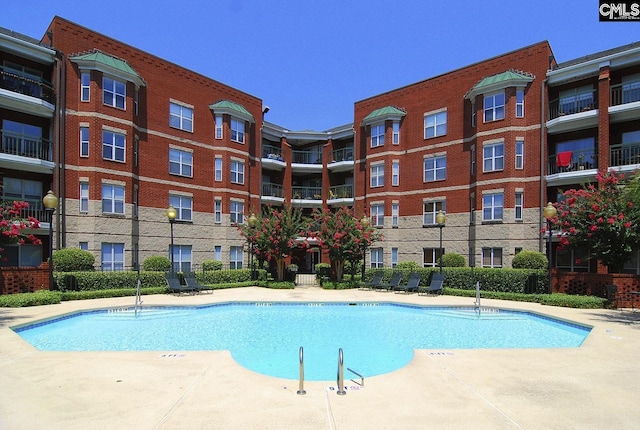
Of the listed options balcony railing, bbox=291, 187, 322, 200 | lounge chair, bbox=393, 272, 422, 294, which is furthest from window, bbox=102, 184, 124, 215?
lounge chair, bbox=393, 272, 422, 294

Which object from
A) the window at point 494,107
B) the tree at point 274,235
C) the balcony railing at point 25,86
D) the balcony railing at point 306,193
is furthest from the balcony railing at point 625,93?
the balcony railing at point 25,86

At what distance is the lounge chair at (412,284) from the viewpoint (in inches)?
881

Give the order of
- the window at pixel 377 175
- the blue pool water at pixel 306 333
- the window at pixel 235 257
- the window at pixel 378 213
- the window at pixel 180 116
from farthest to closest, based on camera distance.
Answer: the window at pixel 377 175
the window at pixel 378 213
the window at pixel 235 257
the window at pixel 180 116
the blue pool water at pixel 306 333

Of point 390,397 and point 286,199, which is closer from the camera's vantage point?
point 390,397

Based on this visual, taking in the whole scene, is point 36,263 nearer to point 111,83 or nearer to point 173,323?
point 111,83

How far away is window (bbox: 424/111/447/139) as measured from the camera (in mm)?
29750

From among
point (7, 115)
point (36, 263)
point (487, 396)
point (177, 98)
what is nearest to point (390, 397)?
point (487, 396)

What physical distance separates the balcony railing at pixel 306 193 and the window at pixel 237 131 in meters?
7.50

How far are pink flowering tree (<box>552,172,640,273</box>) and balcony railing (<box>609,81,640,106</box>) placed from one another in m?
7.44

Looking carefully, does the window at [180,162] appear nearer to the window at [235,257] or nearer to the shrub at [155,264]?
the window at [235,257]

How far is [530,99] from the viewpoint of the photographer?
25438mm

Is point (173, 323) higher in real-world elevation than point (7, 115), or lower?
lower

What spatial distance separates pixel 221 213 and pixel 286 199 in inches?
290
